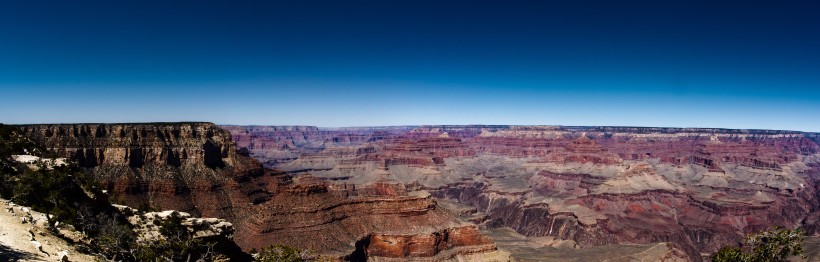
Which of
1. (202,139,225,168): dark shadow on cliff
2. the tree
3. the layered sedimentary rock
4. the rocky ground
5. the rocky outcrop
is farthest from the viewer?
(202,139,225,168): dark shadow on cliff

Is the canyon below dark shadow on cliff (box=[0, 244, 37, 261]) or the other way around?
below

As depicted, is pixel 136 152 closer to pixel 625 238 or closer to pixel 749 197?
pixel 625 238

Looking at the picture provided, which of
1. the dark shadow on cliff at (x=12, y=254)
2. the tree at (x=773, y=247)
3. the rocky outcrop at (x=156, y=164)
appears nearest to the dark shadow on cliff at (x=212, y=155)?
the rocky outcrop at (x=156, y=164)

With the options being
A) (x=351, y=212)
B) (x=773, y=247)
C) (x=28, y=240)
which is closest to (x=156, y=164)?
(x=351, y=212)

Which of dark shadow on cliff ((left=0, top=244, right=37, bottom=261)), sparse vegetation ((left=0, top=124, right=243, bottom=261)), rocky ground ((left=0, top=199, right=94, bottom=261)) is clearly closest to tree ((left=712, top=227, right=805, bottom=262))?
sparse vegetation ((left=0, top=124, right=243, bottom=261))

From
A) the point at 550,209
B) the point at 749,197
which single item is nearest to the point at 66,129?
the point at 550,209

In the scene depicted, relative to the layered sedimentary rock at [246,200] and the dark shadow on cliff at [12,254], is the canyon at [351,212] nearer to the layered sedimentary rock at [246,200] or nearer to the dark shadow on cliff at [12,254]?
the layered sedimentary rock at [246,200]

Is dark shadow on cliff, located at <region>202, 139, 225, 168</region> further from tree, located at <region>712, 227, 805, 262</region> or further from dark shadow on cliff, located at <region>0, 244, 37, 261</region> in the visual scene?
tree, located at <region>712, 227, 805, 262</region>
